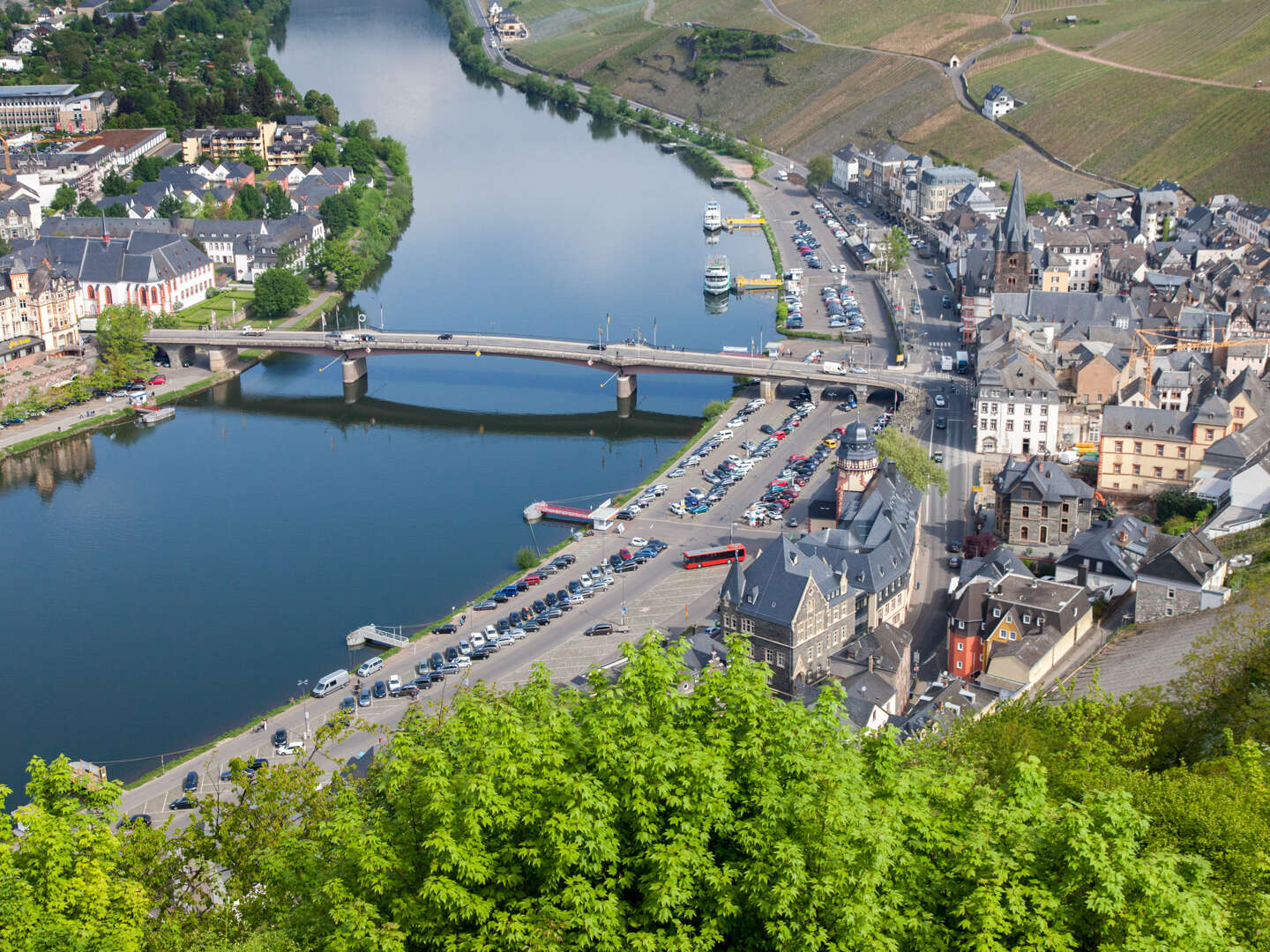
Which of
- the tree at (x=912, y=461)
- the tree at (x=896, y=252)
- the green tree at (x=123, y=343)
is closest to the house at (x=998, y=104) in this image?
the tree at (x=896, y=252)

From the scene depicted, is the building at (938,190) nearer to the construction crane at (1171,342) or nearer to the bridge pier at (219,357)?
the construction crane at (1171,342)

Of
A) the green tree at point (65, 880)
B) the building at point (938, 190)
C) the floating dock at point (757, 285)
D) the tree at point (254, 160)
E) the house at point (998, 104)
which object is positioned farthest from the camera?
the house at point (998, 104)

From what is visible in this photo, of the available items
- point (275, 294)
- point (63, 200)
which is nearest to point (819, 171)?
point (275, 294)

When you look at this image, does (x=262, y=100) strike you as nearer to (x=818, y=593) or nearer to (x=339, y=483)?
(x=339, y=483)

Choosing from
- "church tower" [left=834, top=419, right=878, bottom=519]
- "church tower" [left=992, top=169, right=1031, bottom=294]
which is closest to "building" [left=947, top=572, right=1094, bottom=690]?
"church tower" [left=834, top=419, right=878, bottom=519]

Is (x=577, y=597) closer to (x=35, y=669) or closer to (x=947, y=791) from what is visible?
(x=35, y=669)

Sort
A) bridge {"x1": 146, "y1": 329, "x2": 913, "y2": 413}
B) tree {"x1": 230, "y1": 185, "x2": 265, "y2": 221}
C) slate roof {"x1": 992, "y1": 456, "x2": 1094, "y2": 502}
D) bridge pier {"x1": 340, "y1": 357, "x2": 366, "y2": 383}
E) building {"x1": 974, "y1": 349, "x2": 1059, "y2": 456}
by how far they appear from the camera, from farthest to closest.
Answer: tree {"x1": 230, "y1": 185, "x2": 265, "y2": 221}
bridge pier {"x1": 340, "y1": 357, "x2": 366, "y2": 383}
bridge {"x1": 146, "y1": 329, "x2": 913, "y2": 413}
building {"x1": 974, "y1": 349, "x2": 1059, "y2": 456}
slate roof {"x1": 992, "y1": 456, "x2": 1094, "y2": 502}

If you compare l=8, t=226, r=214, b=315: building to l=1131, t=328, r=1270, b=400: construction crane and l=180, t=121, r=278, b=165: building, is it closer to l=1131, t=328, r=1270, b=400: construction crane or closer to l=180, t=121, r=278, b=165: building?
l=180, t=121, r=278, b=165: building

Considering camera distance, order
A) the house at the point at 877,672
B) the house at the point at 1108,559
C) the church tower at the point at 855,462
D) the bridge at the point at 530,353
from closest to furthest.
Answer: the house at the point at 877,672
the house at the point at 1108,559
the church tower at the point at 855,462
the bridge at the point at 530,353
